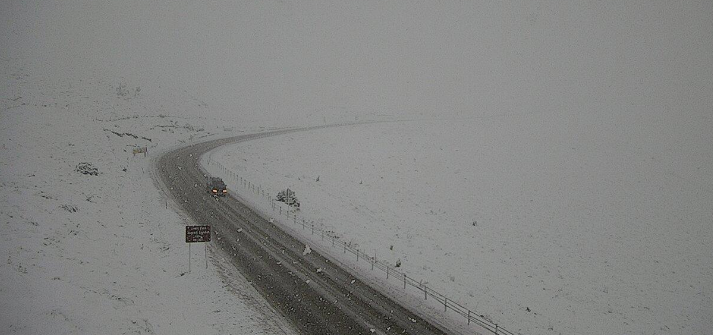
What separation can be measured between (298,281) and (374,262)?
222 inches

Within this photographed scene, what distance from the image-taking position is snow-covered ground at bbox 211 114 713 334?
2280 cm

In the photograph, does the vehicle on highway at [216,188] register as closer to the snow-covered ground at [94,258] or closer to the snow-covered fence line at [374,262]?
the snow-covered fence line at [374,262]

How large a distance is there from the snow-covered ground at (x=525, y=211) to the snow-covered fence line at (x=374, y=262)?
3.63 feet

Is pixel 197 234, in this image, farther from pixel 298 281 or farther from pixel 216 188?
pixel 216 188

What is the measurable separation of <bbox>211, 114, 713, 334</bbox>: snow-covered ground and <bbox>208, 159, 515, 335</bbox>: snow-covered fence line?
1107 millimetres

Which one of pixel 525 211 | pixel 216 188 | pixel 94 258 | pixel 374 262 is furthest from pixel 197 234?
pixel 525 211

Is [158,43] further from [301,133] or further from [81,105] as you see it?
[301,133]

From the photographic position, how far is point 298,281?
17219 mm

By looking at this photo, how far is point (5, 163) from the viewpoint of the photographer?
20.5 m

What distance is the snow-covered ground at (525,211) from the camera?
22.8 meters

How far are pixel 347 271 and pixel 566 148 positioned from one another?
58509 millimetres

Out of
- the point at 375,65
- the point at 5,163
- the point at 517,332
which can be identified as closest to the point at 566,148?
the point at 517,332

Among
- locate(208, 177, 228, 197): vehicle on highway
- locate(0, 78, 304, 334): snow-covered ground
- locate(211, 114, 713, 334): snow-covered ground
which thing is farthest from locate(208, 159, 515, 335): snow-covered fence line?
locate(0, 78, 304, 334): snow-covered ground

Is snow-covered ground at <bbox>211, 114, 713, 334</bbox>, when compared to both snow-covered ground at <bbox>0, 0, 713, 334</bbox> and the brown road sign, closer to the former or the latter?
snow-covered ground at <bbox>0, 0, 713, 334</bbox>
